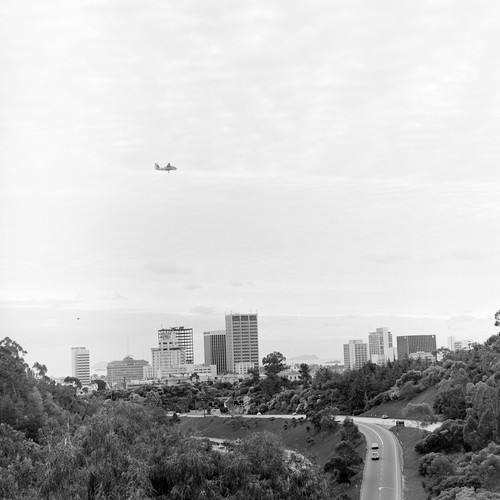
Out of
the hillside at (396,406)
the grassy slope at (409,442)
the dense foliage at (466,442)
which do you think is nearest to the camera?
the dense foliage at (466,442)

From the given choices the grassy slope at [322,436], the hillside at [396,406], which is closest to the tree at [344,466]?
the grassy slope at [322,436]

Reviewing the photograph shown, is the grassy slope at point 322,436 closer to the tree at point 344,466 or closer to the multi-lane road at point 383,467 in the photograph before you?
the multi-lane road at point 383,467

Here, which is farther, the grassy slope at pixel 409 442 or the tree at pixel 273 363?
the tree at pixel 273 363

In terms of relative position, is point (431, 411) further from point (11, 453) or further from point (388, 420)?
point (11, 453)

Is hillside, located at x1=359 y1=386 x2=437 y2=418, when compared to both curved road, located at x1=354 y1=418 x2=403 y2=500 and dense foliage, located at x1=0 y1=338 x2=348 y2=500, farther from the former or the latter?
dense foliage, located at x1=0 y1=338 x2=348 y2=500

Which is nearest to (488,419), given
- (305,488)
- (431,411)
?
(431,411)

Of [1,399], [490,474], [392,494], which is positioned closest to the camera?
[490,474]
